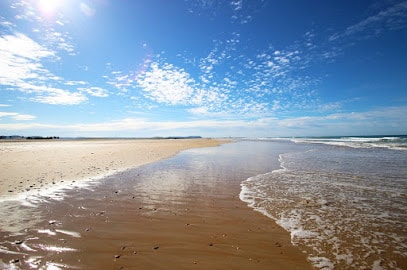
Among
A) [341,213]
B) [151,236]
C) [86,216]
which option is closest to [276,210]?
[341,213]

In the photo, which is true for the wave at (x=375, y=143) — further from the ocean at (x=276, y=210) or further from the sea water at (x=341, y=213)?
the ocean at (x=276, y=210)

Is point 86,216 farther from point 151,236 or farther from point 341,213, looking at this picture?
point 341,213

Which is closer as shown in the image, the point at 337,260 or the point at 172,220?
the point at 337,260

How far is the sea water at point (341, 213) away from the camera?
4973mm

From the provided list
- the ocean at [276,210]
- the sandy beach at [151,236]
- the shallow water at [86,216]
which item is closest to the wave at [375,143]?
the ocean at [276,210]

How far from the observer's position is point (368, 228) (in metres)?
6.33

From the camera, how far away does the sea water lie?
4.97 metres

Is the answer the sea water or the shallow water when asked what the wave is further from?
the shallow water

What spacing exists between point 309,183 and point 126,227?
9.45 meters

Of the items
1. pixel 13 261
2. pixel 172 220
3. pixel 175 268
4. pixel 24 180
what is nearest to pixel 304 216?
pixel 172 220

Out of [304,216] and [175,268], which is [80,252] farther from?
[304,216]

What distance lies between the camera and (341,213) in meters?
7.50

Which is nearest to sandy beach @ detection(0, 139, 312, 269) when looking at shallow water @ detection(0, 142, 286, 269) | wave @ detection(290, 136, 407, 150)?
shallow water @ detection(0, 142, 286, 269)

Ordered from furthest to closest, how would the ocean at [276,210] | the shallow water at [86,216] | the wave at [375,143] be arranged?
A: 1. the wave at [375,143]
2. the ocean at [276,210]
3. the shallow water at [86,216]
